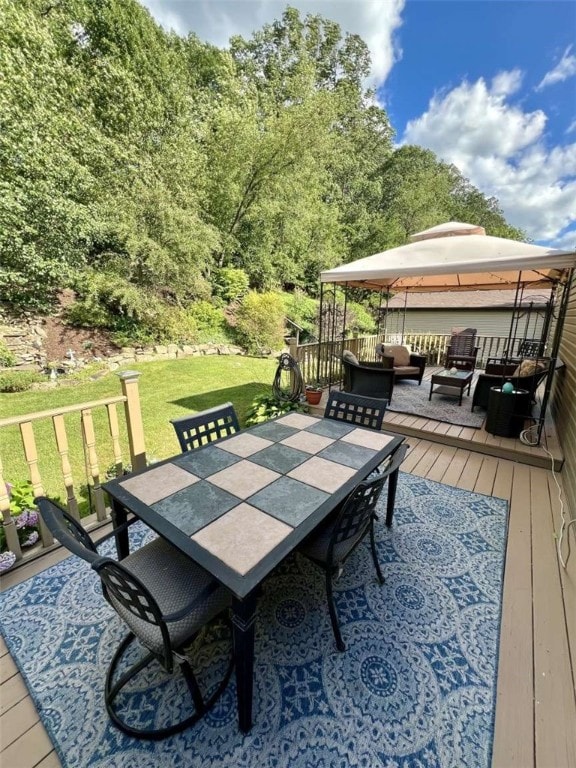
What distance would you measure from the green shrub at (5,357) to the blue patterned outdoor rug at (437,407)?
817 centimetres

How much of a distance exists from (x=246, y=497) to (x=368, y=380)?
3525mm

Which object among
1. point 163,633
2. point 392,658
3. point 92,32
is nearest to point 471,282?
point 392,658

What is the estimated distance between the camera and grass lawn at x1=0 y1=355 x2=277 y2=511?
13.1 ft

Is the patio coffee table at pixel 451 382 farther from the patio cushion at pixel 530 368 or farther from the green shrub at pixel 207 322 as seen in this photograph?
the green shrub at pixel 207 322

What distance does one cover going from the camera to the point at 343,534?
1.69m

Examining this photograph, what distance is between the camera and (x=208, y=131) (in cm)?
1068

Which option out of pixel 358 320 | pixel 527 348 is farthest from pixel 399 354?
pixel 358 320

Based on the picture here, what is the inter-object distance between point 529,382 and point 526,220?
3406 cm

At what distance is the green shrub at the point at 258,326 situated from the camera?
34.3 ft

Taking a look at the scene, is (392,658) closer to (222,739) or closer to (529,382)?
(222,739)

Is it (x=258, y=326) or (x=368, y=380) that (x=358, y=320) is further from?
(x=368, y=380)

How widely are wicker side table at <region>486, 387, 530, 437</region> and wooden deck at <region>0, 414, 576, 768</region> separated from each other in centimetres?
93

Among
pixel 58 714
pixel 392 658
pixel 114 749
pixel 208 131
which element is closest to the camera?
pixel 114 749

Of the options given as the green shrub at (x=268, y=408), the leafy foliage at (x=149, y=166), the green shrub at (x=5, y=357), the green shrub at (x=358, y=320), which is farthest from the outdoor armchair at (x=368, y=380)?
the green shrub at (x=358, y=320)
